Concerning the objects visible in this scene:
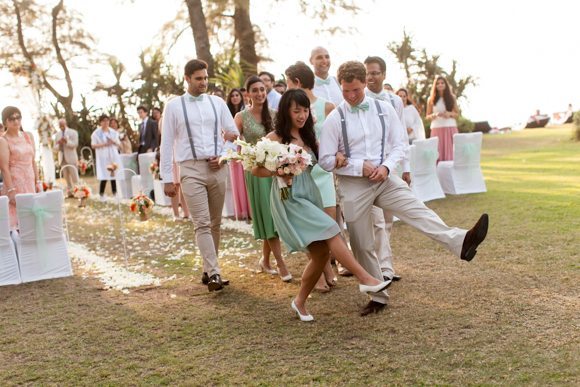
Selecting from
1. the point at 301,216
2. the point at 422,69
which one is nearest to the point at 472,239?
the point at 301,216

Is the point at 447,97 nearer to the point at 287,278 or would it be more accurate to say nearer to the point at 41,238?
the point at 287,278

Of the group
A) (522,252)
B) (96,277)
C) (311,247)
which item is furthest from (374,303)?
(96,277)

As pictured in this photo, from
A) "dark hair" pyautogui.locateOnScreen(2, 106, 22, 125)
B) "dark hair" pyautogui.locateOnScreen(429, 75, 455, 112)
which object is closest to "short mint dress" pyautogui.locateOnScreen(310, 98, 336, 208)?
"dark hair" pyautogui.locateOnScreen(2, 106, 22, 125)

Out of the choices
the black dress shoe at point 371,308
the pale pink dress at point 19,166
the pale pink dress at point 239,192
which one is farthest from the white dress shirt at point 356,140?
the pale pink dress at point 239,192

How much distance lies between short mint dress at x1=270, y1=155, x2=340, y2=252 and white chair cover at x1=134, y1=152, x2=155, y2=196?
1067 centimetres

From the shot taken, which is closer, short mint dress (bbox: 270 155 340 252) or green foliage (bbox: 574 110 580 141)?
short mint dress (bbox: 270 155 340 252)

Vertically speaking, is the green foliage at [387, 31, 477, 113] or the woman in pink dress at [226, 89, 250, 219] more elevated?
the green foliage at [387, 31, 477, 113]

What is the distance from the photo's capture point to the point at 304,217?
5625mm

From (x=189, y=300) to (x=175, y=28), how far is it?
19041mm

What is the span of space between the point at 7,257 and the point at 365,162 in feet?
15.3

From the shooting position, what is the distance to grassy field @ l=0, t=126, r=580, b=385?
4602 millimetres

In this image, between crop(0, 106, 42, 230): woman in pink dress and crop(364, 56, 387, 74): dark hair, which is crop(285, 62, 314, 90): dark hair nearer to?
crop(364, 56, 387, 74): dark hair

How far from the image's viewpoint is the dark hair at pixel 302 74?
6.83 meters

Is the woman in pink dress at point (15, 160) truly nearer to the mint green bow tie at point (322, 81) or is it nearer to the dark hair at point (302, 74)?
the mint green bow tie at point (322, 81)
